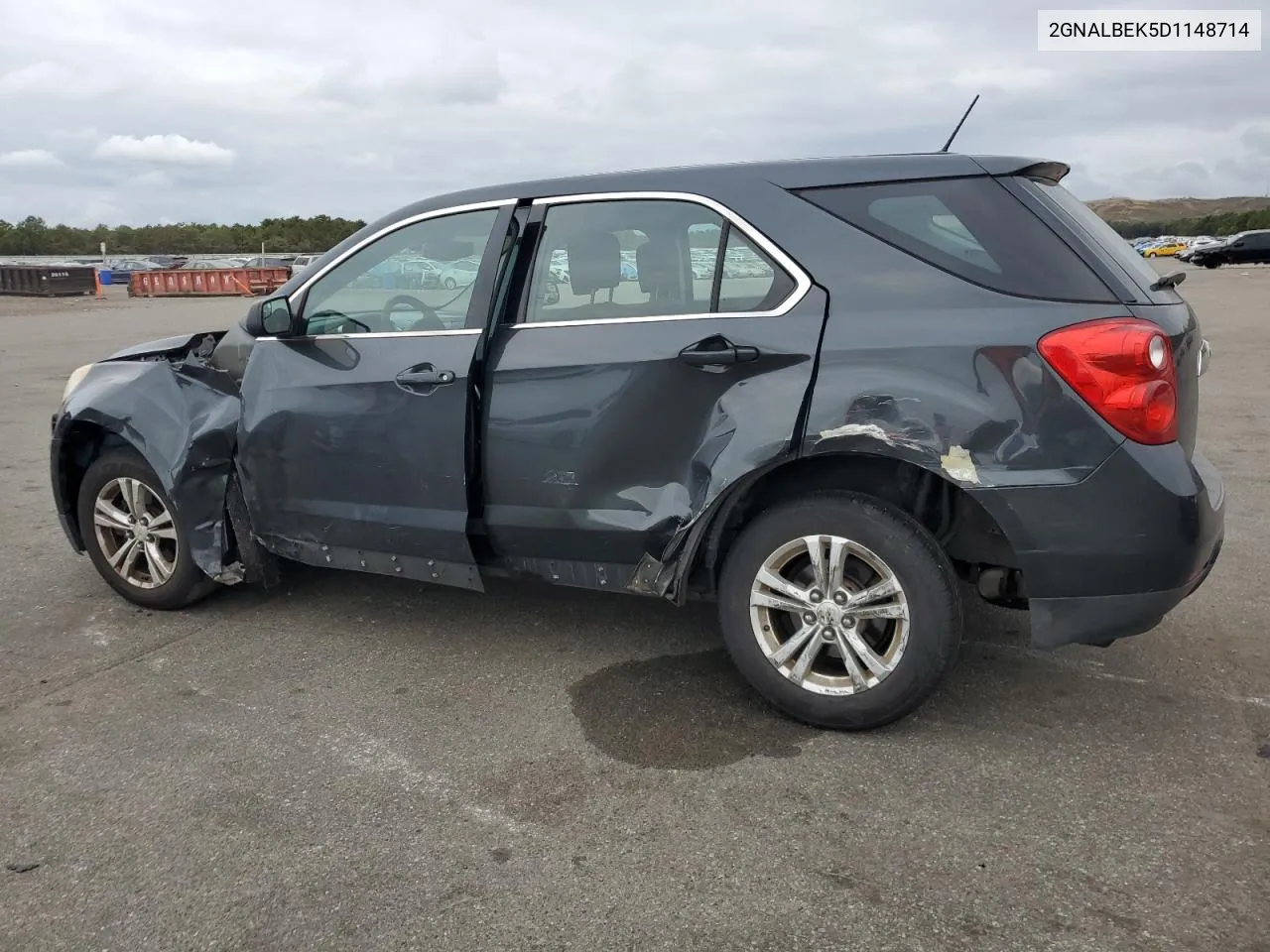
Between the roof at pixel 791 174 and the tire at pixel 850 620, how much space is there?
3.43 feet

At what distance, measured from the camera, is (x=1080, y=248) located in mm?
3104

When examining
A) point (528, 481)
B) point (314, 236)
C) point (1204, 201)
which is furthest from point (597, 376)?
point (1204, 201)

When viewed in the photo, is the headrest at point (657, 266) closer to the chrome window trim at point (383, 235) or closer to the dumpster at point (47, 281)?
the chrome window trim at point (383, 235)

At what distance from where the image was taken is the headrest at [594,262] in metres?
3.69

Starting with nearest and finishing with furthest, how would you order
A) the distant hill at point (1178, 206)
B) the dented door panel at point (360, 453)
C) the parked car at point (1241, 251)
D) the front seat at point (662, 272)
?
the front seat at point (662, 272) → the dented door panel at point (360, 453) → the parked car at point (1241, 251) → the distant hill at point (1178, 206)

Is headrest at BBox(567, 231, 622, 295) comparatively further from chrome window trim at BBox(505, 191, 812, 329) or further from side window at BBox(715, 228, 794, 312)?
side window at BBox(715, 228, 794, 312)

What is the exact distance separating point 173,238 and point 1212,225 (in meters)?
95.9

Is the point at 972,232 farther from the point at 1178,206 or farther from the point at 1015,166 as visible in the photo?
the point at 1178,206

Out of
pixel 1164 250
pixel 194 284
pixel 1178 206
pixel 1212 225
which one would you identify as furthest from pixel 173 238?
pixel 1178 206

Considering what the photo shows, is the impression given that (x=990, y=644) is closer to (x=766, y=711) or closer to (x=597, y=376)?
(x=766, y=711)

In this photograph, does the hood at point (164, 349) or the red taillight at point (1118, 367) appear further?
the hood at point (164, 349)

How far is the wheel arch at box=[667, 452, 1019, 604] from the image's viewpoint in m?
3.33

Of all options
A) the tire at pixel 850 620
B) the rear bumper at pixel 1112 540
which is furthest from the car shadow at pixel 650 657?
the rear bumper at pixel 1112 540

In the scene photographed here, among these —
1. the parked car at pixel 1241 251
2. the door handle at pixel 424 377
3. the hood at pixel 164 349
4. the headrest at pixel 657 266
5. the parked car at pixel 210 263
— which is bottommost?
the door handle at pixel 424 377
